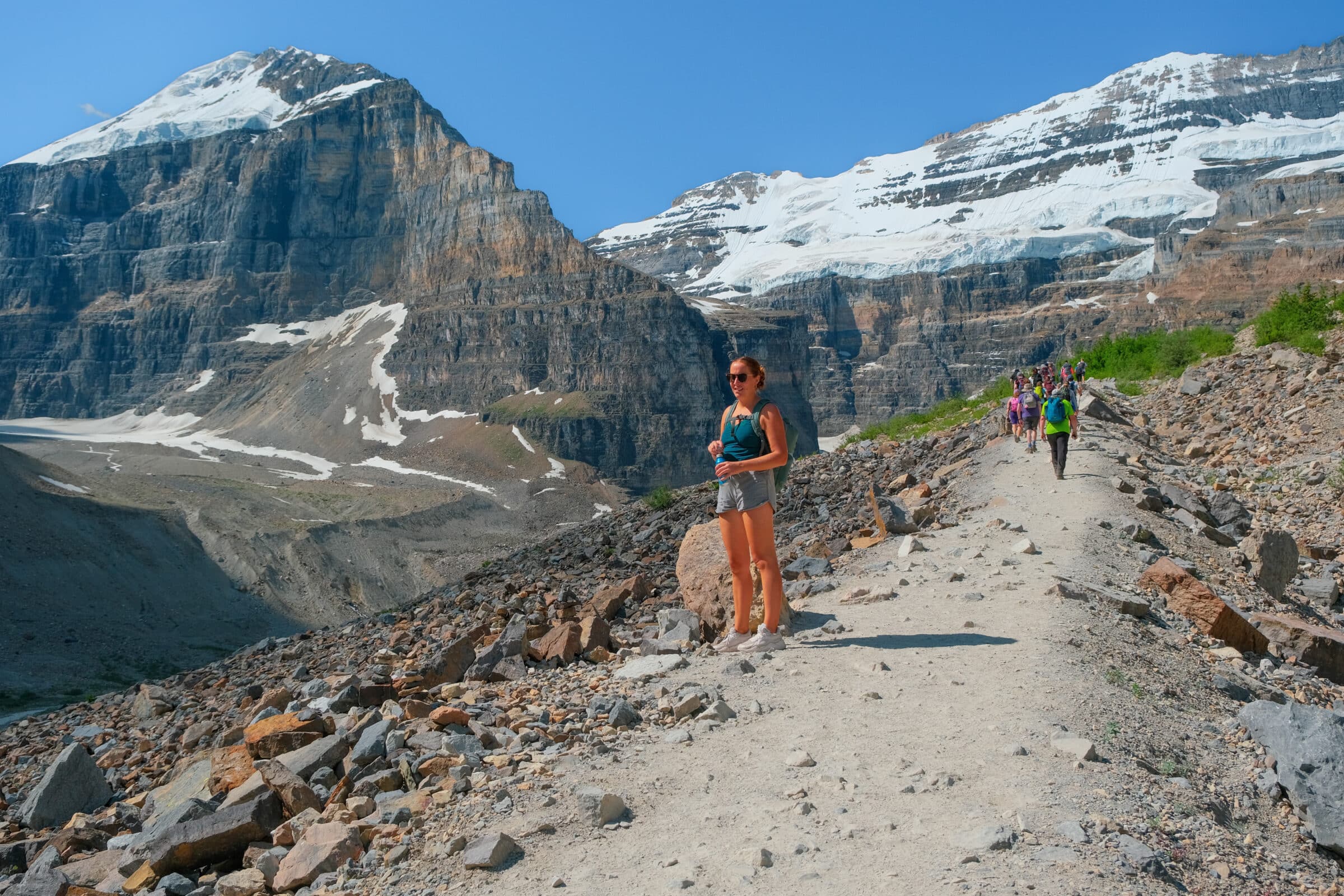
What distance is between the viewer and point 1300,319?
76.7ft

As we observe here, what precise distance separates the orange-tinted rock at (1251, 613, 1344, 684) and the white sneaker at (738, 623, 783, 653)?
3.62 metres

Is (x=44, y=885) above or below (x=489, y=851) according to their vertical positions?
below

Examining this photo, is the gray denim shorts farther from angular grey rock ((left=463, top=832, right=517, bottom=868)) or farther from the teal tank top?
angular grey rock ((left=463, top=832, right=517, bottom=868))

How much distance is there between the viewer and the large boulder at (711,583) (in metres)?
8.45

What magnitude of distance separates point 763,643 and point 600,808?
2632 mm

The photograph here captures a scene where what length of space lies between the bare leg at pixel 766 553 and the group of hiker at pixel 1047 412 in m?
8.49

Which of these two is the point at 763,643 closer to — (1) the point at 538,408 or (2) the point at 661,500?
(2) the point at 661,500

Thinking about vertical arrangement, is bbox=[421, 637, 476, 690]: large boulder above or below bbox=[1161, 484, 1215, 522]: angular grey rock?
above

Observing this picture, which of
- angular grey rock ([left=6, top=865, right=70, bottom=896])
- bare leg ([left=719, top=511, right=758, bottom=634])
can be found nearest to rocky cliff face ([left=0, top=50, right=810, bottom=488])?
bare leg ([left=719, top=511, right=758, bottom=634])

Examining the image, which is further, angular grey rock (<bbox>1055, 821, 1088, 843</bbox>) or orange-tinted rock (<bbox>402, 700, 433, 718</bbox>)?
orange-tinted rock (<bbox>402, 700, 433, 718</bbox>)

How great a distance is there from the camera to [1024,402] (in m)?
19.3

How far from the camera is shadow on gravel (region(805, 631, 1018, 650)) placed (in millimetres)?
7266

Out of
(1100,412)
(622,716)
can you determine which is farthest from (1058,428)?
(622,716)

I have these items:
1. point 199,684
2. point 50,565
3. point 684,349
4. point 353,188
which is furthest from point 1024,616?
point 353,188
